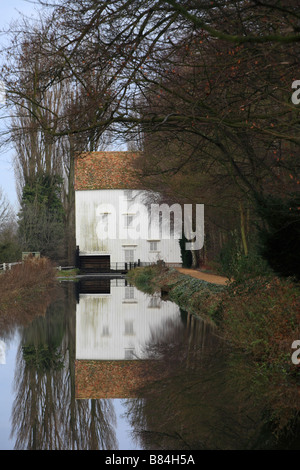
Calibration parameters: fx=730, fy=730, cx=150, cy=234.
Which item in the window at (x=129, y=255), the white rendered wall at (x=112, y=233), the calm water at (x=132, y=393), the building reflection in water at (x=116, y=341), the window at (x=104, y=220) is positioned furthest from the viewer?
the window at (x=104, y=220)

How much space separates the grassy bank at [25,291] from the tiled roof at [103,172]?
17961 mm

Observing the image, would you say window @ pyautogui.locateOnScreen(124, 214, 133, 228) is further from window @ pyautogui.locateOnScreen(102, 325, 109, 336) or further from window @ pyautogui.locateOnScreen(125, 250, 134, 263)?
window @ pyautogui.locateOnScreen(102, 325, 109, 336)

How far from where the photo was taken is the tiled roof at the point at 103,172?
2185 inches

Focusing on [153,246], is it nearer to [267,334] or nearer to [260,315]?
[260,315]

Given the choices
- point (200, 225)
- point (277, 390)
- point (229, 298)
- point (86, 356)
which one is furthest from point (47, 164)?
point (277, 390)

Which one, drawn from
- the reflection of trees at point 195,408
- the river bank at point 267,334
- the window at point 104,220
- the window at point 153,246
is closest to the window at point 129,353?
the reflection of trees at point 195,408

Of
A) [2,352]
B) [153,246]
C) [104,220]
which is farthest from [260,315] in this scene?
[104,220]

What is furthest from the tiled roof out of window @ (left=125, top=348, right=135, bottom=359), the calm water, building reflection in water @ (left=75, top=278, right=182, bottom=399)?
window @ (left=125, top=348, right=135, bottom=359)

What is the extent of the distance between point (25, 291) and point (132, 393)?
20.0 meters

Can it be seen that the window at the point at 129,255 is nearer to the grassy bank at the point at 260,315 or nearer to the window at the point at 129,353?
the grassy bank at the point at 260,315

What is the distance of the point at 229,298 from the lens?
57.7ft

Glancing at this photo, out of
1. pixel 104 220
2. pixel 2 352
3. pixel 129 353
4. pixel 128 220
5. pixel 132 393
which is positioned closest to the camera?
pixel 132 393

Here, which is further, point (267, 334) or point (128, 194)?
point (128, 194)

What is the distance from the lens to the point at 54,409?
8461 mm
